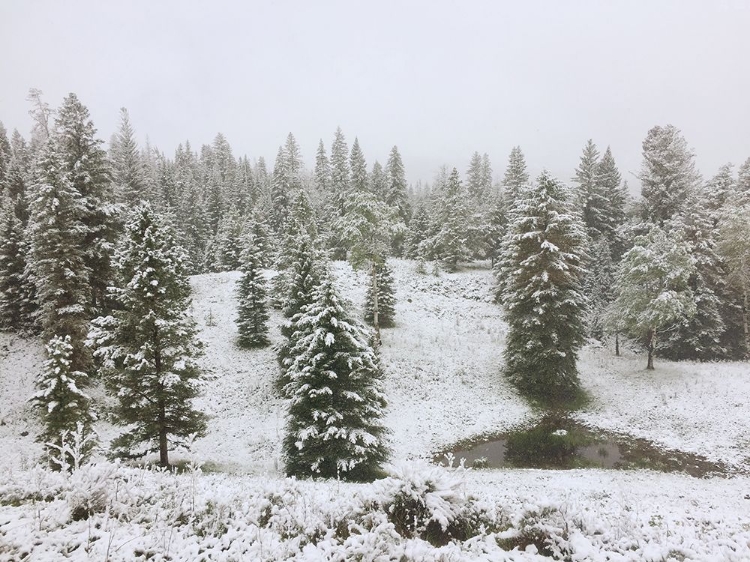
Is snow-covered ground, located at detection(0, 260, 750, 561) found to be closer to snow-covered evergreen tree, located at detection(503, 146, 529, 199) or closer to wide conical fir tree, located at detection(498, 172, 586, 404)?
wide conical fir tree, located at detection(498, 172, 586, 404)

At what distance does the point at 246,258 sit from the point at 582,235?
72.3ft

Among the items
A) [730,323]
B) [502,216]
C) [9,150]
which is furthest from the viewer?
[9,150]

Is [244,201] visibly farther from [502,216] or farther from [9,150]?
[502,216]

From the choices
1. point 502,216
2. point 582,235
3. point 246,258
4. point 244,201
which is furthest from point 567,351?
point 244,201

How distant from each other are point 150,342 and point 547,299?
826 inches

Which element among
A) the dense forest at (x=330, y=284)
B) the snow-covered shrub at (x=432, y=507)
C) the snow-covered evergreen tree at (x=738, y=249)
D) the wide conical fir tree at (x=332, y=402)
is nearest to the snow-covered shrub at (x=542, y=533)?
the snow-covered shrub at (x=432, y=507)

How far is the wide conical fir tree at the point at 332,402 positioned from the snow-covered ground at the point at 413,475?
218cm

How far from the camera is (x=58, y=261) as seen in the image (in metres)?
20.8

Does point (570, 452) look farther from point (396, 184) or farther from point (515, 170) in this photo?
point (396, 184)

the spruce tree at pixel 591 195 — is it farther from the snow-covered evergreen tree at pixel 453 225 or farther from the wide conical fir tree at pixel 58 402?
the wide conical fir tree at pixel 58 402

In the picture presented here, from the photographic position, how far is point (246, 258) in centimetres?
2766

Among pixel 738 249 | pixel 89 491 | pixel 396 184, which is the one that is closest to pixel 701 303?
pixel 738 249

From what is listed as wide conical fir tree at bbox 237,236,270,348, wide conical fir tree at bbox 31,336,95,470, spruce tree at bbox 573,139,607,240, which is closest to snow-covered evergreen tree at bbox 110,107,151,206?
wide conical fir tree at bbox 237,236,270,348

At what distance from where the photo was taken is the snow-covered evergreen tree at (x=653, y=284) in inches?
982
